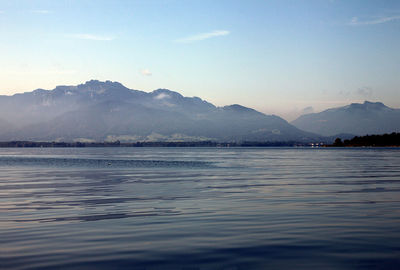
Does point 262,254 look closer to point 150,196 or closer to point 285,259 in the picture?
point 285,259

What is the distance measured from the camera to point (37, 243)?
18125mm

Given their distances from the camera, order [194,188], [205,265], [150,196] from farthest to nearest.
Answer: [194,188] < [150,196] < [205,265]

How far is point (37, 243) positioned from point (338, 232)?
12683 millimetres

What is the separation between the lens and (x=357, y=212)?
26.0 metres

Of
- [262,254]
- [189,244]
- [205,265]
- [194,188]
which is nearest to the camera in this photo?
[205,265]

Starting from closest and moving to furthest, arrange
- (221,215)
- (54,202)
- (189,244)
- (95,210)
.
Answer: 1. (189,244)
2. (221,215)
3. (95,210)
4. (54,202)

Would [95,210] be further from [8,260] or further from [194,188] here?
[194,188]

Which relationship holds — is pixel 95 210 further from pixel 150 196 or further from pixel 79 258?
pixel 79 258

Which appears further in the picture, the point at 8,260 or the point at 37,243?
the point at 37,243

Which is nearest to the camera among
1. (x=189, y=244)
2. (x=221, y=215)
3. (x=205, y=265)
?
(x=205, y=265)

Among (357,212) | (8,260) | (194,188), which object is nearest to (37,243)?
(8,260)

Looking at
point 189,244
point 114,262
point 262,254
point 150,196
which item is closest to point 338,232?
point 262,254

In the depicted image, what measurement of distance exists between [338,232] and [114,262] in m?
10.2

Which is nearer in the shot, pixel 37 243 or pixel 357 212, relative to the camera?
pixel 37 243
